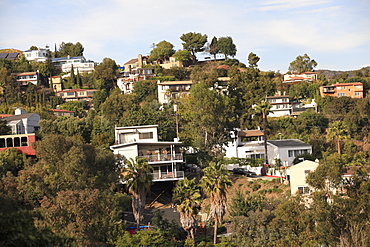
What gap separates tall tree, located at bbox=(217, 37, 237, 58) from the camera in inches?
5290

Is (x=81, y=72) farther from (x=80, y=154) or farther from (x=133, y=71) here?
(x=80, y=154)

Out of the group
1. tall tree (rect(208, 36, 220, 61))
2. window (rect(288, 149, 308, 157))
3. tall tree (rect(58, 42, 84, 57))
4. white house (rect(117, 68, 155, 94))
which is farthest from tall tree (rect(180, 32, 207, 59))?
window (rect(288, 149, 308, 157))

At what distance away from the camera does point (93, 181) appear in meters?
39.9

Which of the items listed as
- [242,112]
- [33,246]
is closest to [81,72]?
[242,112]

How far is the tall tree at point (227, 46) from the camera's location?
134375 mm

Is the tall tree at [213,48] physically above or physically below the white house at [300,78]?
above

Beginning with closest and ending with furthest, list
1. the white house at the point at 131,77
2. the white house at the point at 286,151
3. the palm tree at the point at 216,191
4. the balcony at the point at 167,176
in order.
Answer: the palm tree at the point at 216,191, the balcony at the point at 167,176, the white house at the point at 286,151, the white house at the point at 131,77

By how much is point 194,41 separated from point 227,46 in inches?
335

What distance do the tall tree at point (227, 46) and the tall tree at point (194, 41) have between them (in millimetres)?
4142

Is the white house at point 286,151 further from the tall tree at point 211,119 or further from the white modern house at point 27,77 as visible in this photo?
the white modern house at point 27,77

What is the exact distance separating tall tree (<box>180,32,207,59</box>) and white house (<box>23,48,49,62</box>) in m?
38.1

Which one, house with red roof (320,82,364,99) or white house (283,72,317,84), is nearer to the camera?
house with red roof (320,82,364,99)

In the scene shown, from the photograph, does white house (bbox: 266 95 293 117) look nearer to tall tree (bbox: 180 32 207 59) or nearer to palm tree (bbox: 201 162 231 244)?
tall tree (bbox: 180 32 207 59)

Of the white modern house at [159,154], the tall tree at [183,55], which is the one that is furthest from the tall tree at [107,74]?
the white modern house at [159,154]
